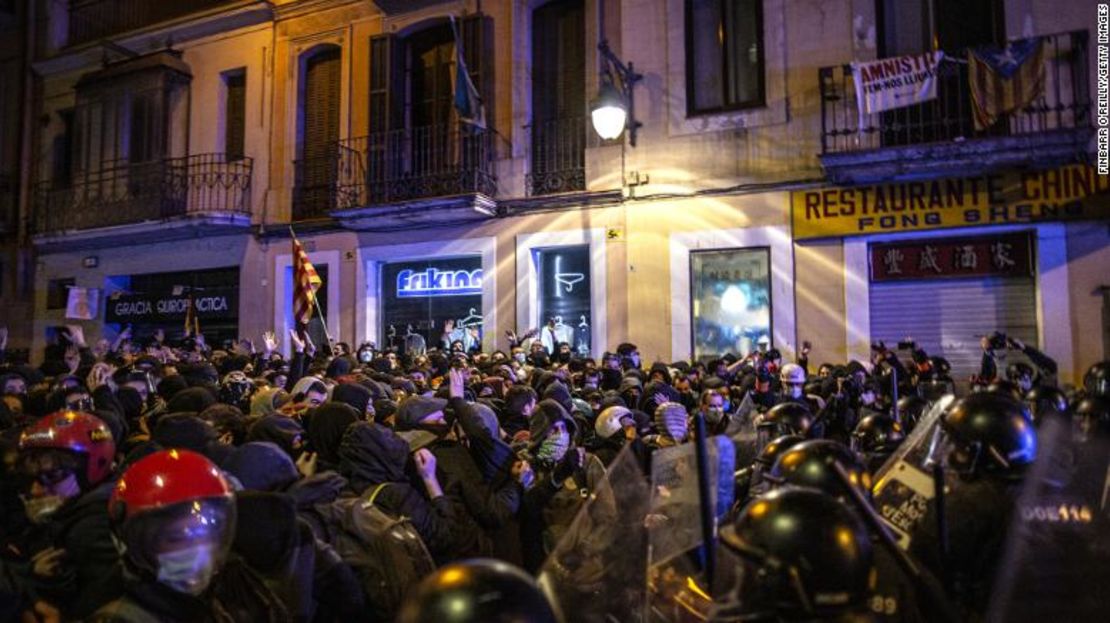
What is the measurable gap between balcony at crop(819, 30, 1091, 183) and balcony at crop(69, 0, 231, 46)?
14351 millimetres

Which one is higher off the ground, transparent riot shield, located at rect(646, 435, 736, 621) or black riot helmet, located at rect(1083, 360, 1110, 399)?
black riot helmet, located at rect(1083, 360, 1110, 399)

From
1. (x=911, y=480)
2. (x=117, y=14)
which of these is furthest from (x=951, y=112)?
(x=117, y=14)

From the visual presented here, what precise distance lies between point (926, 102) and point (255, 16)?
13.9 m

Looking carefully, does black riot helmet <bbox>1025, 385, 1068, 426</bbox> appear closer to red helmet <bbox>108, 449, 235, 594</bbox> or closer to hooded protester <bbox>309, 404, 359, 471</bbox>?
hooded protester <bbox>309, 404, 359, 471</bbox>

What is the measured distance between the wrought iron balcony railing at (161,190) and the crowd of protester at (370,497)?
12049mm

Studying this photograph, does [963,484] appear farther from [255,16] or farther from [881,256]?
[255,16]

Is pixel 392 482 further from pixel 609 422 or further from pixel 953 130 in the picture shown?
pixel 953 130

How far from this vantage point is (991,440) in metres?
3.37

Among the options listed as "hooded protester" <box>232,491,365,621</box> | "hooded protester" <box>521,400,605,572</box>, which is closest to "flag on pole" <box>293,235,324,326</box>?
"hooded protester" <box>521,400,605,572</box>

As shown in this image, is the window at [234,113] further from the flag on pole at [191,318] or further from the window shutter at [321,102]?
the flag on pole at [191,318]

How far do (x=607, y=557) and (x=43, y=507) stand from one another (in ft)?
7.56

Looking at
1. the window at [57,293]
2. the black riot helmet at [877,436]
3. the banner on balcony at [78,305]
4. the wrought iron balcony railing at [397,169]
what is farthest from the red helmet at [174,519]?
the window at [57,293]

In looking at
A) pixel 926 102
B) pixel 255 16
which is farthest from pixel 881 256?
pixel 255 16

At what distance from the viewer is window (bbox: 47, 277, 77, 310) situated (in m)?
20.4
